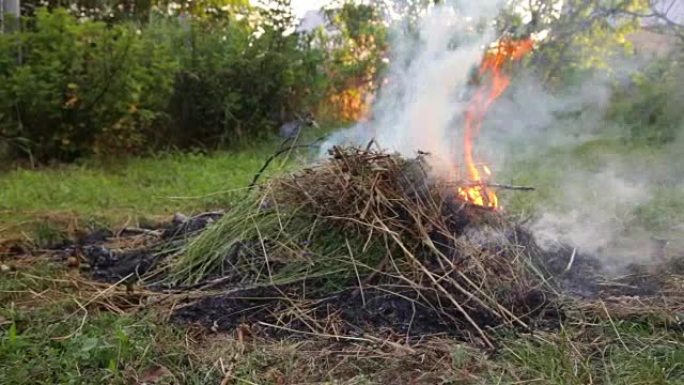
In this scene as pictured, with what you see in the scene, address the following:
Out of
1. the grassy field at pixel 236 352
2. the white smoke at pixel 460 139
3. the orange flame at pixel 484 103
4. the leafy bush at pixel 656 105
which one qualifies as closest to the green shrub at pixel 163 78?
the white smoke at pixel 460 139

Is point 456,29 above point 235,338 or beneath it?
above

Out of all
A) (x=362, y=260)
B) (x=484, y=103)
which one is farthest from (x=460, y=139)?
(x=362, y=260)

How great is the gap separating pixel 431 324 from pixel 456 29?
7.54 feet

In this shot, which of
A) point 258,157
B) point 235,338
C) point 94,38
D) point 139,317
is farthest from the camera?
point 258,157

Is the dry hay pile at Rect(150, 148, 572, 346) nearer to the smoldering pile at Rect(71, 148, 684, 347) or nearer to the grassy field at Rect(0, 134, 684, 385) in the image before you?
the smoldering pile at Rect(71, 148, 684, 347)

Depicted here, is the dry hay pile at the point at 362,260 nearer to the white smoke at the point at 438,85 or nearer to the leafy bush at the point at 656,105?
the white smoke at the point at 438,85

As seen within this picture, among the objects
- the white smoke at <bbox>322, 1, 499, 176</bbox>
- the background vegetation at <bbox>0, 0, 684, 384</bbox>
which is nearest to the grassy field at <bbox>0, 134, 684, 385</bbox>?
the background vegetation at <bbox>0, 0, 684, 384</bbox>

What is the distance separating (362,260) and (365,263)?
20 mm

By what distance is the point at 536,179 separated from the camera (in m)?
6.77

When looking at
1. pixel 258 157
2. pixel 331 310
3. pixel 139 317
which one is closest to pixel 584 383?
pixel 331 310

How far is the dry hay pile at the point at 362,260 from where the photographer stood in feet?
10.9

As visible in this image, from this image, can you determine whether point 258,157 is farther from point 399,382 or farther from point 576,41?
point 399,382

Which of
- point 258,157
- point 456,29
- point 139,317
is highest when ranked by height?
point 456,29

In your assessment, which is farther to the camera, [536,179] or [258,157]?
[258,157]
